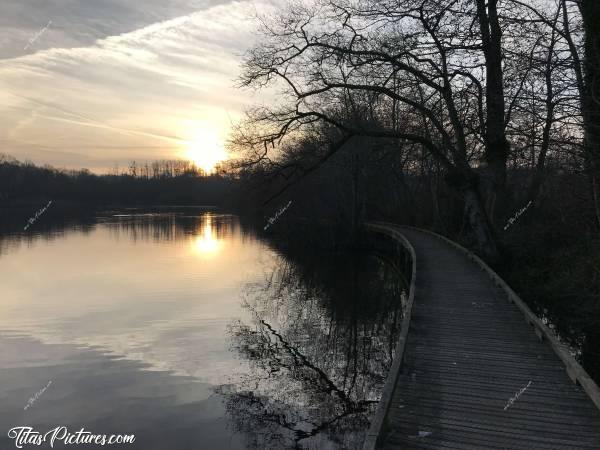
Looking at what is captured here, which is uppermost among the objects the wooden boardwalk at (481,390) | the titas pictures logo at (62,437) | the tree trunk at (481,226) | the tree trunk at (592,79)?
the tree trunk at (592,79)

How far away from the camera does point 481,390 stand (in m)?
6.31

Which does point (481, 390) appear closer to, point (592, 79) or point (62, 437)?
point (62, 437)

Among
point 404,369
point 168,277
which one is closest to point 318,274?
point 168,277

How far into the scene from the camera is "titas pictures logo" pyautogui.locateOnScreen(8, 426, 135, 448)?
25.6ft

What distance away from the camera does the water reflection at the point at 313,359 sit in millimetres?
8367

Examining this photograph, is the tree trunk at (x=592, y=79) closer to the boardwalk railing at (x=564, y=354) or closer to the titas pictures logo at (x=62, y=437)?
the boardwalk railing at (x=564, y=354)

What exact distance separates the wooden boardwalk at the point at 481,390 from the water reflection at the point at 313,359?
177 centimetres

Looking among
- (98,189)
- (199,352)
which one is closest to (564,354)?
(199,352)

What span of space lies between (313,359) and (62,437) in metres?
5.44

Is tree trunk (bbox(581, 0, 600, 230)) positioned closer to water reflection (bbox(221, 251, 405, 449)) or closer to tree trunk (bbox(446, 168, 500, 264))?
→ tree trunk (bbox(446, 168, 500, 264))

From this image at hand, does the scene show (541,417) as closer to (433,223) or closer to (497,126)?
(497,126)

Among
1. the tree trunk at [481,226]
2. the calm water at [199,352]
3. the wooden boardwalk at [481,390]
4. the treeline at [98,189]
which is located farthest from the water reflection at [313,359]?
the treeline at [98,189]

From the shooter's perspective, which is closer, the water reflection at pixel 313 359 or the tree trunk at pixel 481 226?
the water reflection at pixel 313 359

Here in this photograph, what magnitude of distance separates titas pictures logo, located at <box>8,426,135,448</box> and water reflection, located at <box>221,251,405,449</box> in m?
1.92
